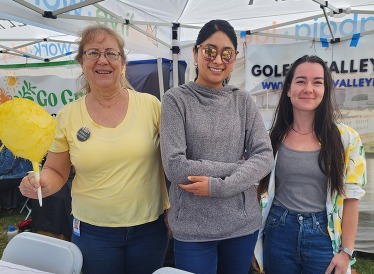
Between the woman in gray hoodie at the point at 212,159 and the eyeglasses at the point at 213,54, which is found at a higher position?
the eyeglasses at the point at 213,54

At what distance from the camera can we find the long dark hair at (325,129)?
1338 mm

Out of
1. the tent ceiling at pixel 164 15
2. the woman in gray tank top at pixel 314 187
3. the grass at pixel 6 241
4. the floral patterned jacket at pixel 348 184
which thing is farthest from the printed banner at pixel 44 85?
the floral patterned jacket at pixel 348 184

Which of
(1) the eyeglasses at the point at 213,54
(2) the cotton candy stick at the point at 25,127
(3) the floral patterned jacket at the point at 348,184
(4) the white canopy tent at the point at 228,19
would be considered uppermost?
(4) the white canopy tent at the point at 228,19

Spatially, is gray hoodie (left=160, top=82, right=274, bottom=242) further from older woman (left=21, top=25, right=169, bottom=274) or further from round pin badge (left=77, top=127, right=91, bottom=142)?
round pin badge (left=77, top=127, right=91, bottom=142)

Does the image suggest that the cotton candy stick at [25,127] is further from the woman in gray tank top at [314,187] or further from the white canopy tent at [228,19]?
the white canopy tent at [228,19]

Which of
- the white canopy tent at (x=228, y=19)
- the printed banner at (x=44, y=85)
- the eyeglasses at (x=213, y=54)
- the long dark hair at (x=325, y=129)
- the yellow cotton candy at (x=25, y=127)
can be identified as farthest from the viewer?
the printed banner at (x=44, y=85)

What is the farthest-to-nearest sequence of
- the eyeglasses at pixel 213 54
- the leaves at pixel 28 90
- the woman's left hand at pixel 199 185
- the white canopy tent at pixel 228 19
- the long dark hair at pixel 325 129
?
the leaves at pixel 28 90 < the white canopy tent at pixel 228 19 < the long dark hair at pixel 325 129 < the eyeglasses at pixel 213 54 < the woman's left hand at pixel 199 185

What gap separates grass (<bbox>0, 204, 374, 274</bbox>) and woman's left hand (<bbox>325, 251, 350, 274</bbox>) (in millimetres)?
2208

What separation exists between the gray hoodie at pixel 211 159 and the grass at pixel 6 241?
2659 millimetres

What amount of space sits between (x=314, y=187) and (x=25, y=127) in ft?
3.81

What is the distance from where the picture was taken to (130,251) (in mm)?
1407

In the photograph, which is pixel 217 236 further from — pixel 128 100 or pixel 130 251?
pixel 128 100

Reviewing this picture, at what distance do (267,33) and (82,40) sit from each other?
258cm

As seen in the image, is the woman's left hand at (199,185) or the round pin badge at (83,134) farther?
the round pin badge at (83,134)
